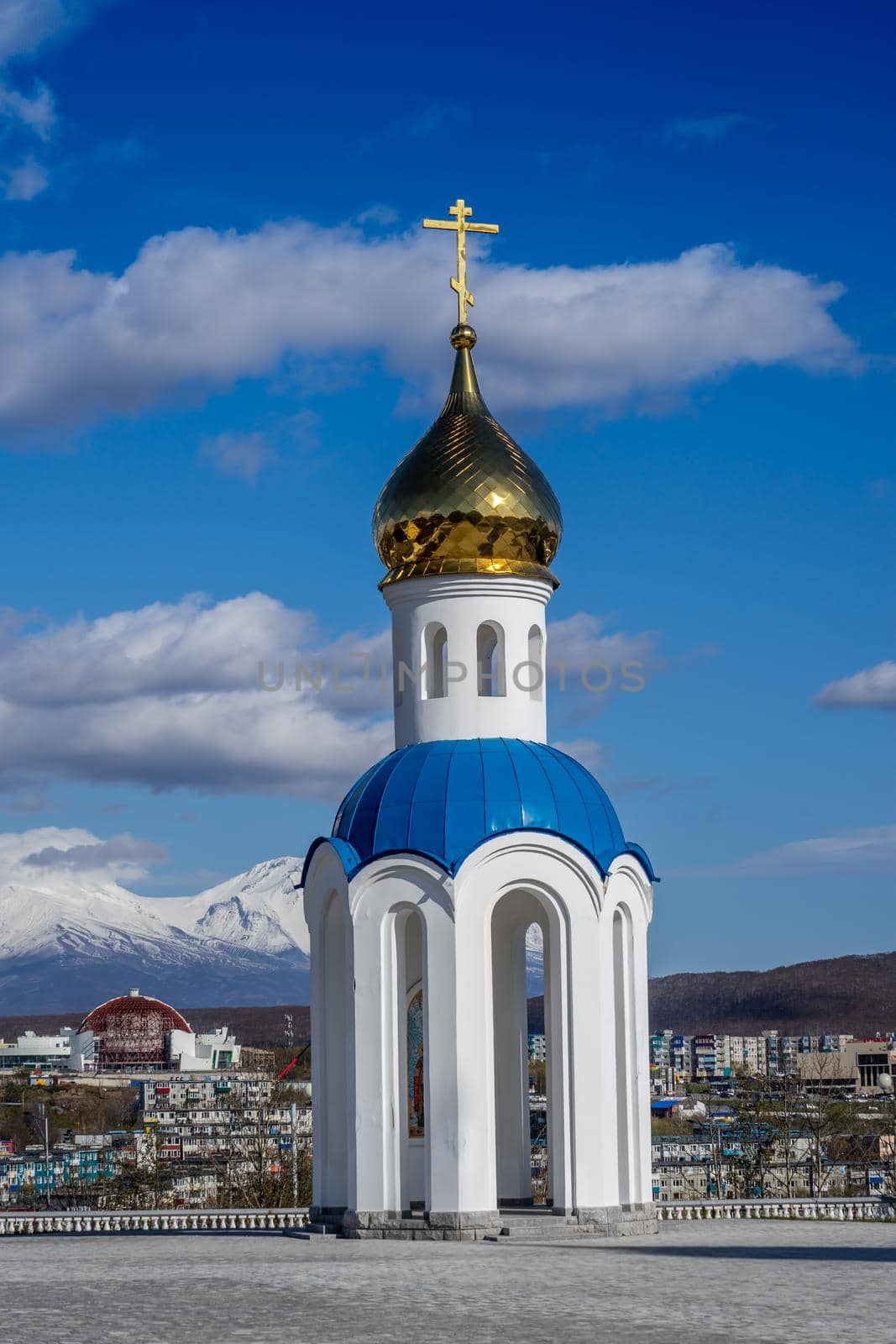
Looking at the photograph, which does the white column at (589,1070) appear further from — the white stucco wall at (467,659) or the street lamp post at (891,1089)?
the street lamp post at (891,1089)

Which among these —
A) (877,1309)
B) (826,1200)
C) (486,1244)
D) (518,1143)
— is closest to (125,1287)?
(486,1244)

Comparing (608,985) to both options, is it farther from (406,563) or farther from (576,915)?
(406,563)

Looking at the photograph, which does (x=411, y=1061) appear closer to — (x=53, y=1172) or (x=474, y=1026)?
(x=474, y=1026)

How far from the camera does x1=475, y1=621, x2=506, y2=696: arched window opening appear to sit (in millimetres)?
19578

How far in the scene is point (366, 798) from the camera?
18.8 m

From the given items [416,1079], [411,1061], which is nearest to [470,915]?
[411,1061]

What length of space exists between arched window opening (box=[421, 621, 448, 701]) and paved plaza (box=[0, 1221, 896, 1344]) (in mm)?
5447

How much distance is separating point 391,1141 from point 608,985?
2560 mm

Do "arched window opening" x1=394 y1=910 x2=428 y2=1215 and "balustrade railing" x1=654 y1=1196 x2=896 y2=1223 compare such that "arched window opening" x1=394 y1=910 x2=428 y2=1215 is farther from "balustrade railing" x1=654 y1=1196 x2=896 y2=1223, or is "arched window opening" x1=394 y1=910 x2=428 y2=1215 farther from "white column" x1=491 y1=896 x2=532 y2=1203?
"balustrade railing" x1=654 y1=1196 x2=896 y2=1223

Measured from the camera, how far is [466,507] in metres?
19.4

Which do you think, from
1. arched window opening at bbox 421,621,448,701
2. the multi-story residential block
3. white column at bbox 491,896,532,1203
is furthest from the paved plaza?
the multi-story residential block

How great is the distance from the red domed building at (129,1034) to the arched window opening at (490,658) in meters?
141

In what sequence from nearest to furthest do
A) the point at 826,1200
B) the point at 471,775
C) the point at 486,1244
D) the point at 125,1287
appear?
1. the point at 125,1287
2. the point at 486,1244
3. the point at 471,775
4. the point at 826,1200

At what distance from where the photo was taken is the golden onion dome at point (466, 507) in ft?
63.7
